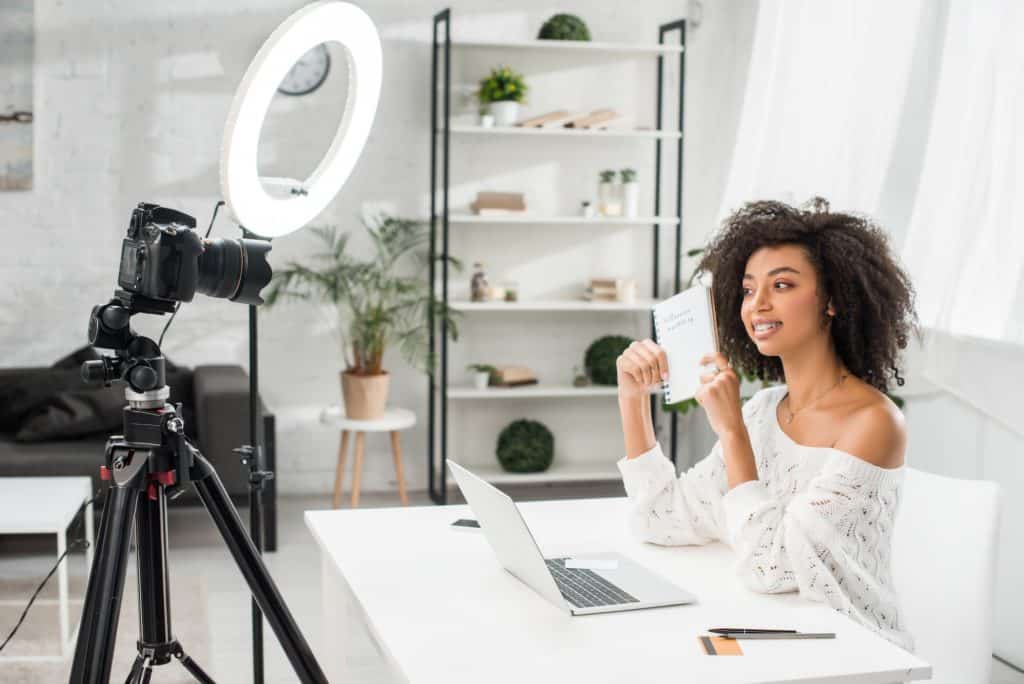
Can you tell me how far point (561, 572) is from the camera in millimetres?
1634

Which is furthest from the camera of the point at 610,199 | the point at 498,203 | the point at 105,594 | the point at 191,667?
the point at 610,199

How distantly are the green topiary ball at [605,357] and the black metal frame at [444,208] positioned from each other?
24 cm

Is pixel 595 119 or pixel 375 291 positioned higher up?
pixel 595 119

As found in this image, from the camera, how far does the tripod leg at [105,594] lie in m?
1.49

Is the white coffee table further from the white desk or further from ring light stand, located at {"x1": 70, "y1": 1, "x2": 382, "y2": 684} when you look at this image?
the white desk

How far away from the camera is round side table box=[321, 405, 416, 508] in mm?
4391

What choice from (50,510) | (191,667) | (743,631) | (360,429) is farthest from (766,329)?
(360,429)

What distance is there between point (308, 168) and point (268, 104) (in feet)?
10.2

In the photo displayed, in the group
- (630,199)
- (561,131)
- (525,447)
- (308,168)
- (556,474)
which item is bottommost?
(556,474)

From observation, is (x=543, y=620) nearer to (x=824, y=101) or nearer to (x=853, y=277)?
(x=853, y=277)

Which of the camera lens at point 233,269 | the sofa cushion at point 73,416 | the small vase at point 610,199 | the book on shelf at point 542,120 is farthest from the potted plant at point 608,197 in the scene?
the camera lens at point 233,269

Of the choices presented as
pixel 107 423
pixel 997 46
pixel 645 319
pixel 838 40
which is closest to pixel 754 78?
pixel 838 40

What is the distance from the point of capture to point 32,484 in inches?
138

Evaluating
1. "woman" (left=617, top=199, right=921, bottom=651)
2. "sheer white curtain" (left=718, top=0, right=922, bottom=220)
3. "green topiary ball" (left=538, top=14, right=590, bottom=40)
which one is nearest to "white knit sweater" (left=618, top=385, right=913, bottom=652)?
"woman" (left=617, top=199, right=921, bottom=651)
